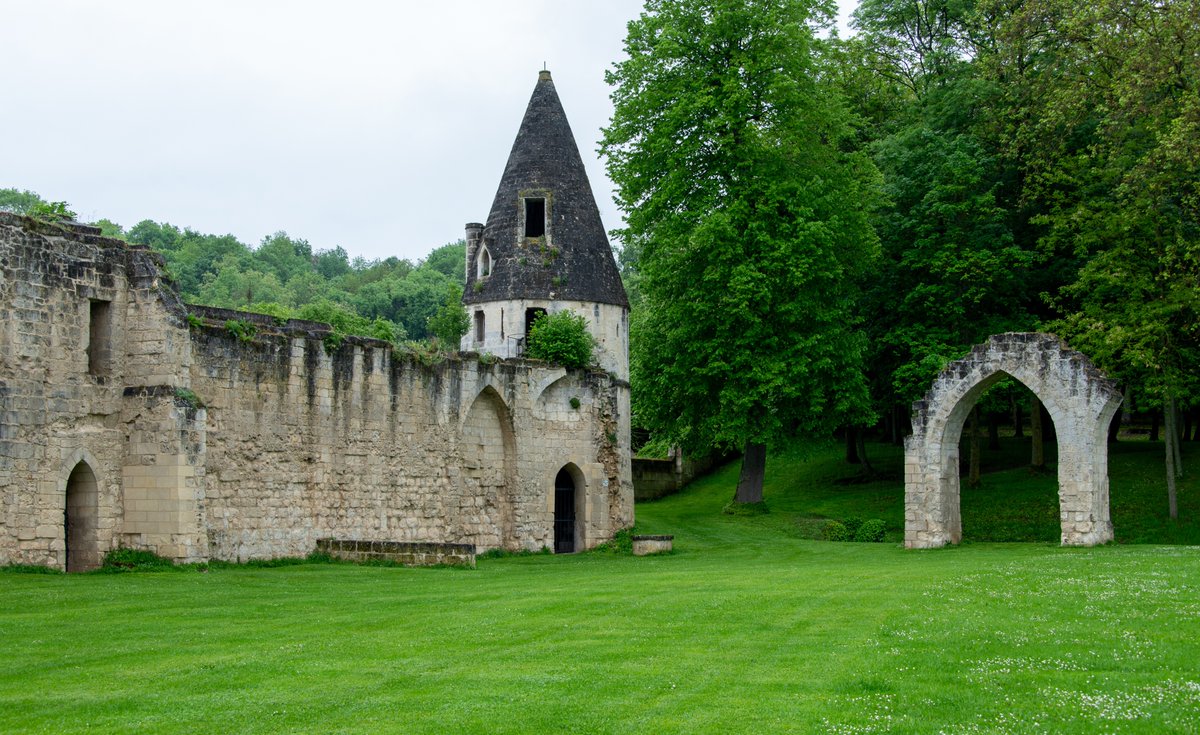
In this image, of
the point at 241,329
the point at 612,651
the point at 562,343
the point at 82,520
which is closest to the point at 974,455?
the point at 562,343

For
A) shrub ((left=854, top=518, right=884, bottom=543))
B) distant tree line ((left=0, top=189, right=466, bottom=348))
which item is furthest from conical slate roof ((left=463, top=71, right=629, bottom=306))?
distant tree line ((left=0, top=189, right=466, bottom=348))

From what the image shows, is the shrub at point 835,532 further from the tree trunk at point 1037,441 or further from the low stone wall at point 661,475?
the low stone wall at point 661,475

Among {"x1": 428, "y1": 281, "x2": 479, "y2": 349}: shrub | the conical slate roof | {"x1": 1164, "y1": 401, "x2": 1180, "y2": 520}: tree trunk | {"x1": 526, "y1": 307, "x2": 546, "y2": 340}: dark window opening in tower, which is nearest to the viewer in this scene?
{"x1": 1164, "y1": 401, "x2": 1180, "y2": 520}: tree trunk

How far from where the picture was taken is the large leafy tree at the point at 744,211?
35344 mm

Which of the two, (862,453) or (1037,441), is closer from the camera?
(1037,441)

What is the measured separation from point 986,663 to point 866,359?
2940cm

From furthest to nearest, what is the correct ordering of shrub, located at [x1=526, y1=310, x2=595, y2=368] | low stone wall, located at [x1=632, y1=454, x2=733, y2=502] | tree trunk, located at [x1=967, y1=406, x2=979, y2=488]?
1. low stone wall, located at [x1=632, y1=454, x2=733, y2=502]
2. tree trunk, located at [x1=967, y1=406, x2=979, y2=488]
3. shrub, located at [x1=526, y1=310, x2=595, y2=368]

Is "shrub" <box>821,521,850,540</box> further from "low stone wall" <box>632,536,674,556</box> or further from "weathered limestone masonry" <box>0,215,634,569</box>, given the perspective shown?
"weathered limestone masonry" <box>0,215,634,569</box>

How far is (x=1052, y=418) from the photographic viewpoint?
27875 mm

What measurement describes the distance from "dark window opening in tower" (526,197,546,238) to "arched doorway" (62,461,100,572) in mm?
20113

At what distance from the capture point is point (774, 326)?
3616cm

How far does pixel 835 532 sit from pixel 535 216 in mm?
13190

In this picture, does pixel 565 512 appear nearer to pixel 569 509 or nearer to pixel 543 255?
pixel 569 509

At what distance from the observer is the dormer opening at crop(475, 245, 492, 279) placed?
39.2 m
